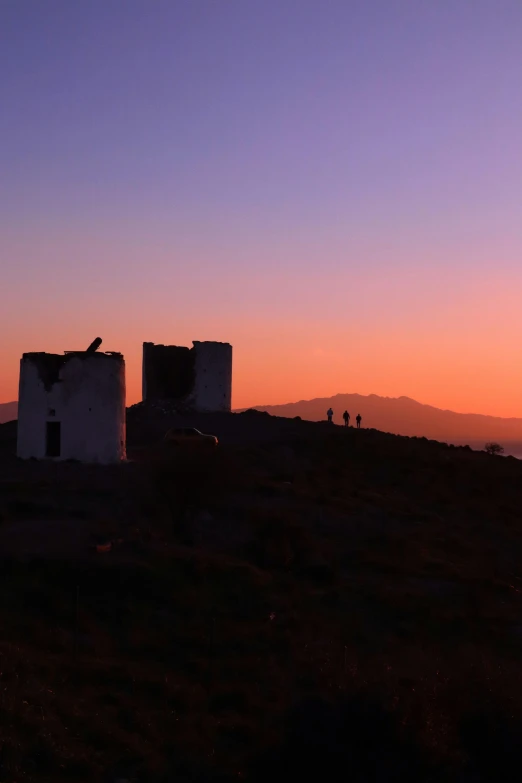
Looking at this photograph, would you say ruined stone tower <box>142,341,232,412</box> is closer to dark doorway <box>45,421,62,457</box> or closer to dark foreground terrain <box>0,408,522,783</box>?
dark foreground terrain <box>0,408,522,783</box>

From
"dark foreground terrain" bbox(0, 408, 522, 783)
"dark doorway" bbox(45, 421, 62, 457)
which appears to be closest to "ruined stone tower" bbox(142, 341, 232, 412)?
"dark foreground terrain" bbox(0, 408, 522, 783)

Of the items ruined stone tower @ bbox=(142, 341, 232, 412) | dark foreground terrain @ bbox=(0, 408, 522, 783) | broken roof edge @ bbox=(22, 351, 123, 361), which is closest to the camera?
dark foreground terrain @ bbox=(0, 408, 522, 783)

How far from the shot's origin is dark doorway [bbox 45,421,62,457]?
3497 cm

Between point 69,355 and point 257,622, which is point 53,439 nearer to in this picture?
point 69,355

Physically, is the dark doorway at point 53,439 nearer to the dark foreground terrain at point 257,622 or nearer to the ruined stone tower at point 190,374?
the dark foreground terrain at point 257,622

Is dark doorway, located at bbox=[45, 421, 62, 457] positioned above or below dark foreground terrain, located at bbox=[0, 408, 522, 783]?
above

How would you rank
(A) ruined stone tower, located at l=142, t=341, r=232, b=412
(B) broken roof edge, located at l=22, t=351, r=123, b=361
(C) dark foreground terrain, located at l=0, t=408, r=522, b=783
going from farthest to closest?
(A) ruined stone tower, located at l=142, t=341, r=232, b=412
(B) broken roof edge, located at l=22, t=351, r=123, b=361
(C) dark foreground terrain, located at l=0, t=408, r=522, b=783

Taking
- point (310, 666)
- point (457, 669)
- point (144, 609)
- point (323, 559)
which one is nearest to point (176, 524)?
point (323, 559)

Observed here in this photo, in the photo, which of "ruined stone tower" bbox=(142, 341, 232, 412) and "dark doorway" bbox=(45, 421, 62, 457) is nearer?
"dark doorway" bbox=(45, 421, 62, 457)

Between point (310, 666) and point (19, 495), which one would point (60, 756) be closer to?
point (310, 666)

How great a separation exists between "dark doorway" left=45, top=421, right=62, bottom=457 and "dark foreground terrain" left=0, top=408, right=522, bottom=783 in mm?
1541

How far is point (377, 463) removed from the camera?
41.7m

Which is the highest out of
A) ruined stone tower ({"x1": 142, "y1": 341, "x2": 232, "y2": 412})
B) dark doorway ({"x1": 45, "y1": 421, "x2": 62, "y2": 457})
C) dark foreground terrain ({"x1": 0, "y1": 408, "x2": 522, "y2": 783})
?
ruined stone tower ({"x1": 142, "y1": 341, "x2": 232, "y2": 412})

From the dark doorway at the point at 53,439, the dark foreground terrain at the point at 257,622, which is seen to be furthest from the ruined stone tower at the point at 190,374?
the dark doorway at the point at 53,439
